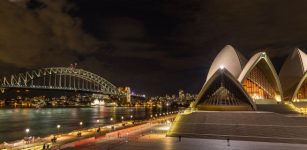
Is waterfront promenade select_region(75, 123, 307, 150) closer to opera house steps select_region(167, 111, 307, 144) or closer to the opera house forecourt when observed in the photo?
opera house steps select_region(167, 111, 307, 144)

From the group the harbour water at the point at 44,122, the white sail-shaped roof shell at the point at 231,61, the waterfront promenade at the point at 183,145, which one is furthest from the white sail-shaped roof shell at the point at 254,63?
the harbour water at the point at 44,122

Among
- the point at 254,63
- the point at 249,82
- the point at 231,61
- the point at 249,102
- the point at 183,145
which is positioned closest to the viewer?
the point at 183,145

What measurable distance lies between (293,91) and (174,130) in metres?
18.3

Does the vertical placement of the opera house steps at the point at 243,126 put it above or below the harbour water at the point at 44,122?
above

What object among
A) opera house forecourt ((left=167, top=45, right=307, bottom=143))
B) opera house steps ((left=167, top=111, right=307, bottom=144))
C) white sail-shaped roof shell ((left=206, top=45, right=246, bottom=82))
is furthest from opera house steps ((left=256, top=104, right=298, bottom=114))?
opera house steps ((left=167, top=111, right=307, bottom=144))

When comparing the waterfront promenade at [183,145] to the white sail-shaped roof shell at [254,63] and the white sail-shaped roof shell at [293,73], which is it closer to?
the white sail-shaped roof shell at [254,63]

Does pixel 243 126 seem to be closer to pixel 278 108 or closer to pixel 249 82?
pixel 278 108

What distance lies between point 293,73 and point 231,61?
8276 mm

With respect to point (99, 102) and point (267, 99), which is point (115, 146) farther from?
point (99, 102)

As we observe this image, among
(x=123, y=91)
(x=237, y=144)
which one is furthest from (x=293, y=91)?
(x=123, y=91)

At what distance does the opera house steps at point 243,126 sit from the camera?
21469 mm

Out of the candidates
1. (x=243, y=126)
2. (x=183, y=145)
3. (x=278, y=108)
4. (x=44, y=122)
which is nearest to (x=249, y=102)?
(x=278, y=108)

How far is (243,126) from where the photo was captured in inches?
915

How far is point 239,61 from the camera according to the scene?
33156 mm
